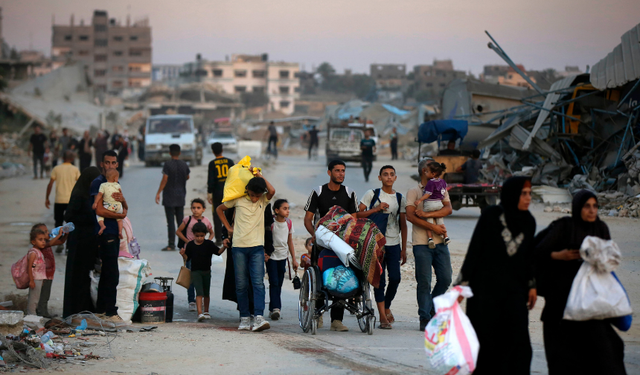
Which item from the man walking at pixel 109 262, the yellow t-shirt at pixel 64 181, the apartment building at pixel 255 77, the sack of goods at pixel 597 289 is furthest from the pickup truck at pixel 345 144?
the apartment building at pixel 255 77

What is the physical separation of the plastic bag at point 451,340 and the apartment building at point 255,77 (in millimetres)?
106799

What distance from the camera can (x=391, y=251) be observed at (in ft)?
24.0

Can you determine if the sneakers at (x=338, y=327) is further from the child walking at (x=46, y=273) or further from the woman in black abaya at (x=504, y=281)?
the child walking at (x=46, y=273)

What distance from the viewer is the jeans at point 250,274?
7207mm

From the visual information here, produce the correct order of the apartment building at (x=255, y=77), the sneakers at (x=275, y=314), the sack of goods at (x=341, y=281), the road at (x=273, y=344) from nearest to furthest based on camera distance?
the road at (x=273, y=344)
the sack of goods at (x=341, y=281)
the sneakers at (x=275, y=314)
the apartment building at (x=255, y=77)

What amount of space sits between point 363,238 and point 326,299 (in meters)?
0.72

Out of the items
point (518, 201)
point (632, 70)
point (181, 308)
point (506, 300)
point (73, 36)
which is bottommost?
point (181, 308)

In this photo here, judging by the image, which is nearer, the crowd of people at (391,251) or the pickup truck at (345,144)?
the crowd of people at (391,251)

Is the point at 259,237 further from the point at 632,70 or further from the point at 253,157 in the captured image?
the point at 253,157

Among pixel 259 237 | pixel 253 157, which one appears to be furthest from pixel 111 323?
pixel 253 157

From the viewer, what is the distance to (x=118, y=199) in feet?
23.6

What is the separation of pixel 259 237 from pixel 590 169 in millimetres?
16038

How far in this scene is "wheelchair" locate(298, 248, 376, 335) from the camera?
6.79 metres

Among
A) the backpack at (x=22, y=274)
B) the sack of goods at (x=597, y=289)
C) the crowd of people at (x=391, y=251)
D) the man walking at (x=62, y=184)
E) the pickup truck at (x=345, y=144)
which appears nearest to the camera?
the sack of goods at (x=597, y=289)
